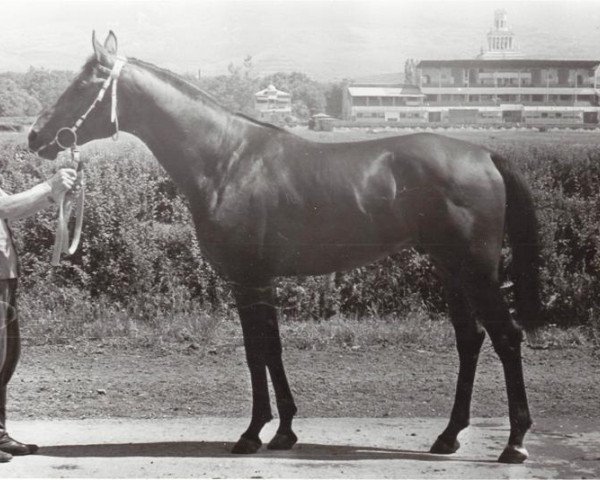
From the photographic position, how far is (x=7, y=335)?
468 cm

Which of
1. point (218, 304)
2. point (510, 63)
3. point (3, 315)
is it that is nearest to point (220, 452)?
point (3, 315)

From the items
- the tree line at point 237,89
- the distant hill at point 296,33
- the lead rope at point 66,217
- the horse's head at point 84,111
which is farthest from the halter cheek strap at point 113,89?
the distant hill at point 296,33

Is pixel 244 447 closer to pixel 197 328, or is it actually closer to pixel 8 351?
pixel 8 351

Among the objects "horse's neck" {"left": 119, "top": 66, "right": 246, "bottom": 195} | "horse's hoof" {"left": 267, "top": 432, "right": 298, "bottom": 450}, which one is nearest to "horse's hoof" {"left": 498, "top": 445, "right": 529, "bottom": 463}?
"horse's hoof" {"left": 267, "top": 432, "right": 298, "bottom": 450}

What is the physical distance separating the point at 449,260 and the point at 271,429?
1.58 metres

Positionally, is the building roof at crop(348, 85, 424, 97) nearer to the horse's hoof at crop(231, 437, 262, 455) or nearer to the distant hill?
the distant hill

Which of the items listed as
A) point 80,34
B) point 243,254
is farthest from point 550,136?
point 80,34

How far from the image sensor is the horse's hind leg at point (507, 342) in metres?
4.53

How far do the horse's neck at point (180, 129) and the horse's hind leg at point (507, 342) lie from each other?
1.58m

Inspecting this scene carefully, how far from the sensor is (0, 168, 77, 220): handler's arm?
448 centimetres

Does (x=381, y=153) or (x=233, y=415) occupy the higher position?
(x=381, y=153)

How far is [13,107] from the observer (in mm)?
6027

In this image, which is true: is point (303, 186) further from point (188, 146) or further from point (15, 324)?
point (15, 324)

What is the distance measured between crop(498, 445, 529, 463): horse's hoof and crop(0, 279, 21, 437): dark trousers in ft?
9.12
